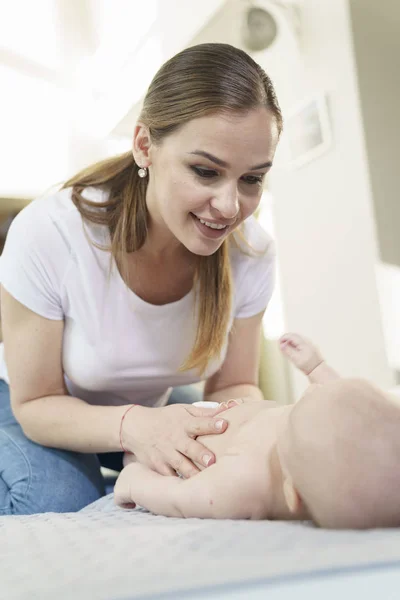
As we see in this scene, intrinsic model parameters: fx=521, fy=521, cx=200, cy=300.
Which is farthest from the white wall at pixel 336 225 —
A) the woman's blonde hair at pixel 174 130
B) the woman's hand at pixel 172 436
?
the woman's hand at pixel 172 436

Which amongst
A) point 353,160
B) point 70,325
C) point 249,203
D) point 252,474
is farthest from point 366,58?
point 252,474

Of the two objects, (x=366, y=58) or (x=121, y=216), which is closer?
(x=121, y=216)

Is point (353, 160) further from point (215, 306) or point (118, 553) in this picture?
point (118, 553)

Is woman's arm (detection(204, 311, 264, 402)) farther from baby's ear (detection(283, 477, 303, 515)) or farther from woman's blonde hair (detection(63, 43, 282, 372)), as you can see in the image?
baby's ear (detection(283, 477, 303, 515))

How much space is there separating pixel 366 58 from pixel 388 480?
194cm

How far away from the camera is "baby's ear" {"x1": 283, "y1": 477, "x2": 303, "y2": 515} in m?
0.58

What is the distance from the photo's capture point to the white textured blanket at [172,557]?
34cm

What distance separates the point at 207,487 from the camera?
68 centimetres

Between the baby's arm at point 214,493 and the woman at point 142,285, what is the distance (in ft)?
0.30

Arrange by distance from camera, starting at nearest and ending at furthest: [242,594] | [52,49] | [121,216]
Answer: [242,594] < [121,216] < [52,49]

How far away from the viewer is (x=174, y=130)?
99 centimetres

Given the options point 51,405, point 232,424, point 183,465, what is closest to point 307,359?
point 232,424

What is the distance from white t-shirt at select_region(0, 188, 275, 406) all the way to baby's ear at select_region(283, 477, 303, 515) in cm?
63

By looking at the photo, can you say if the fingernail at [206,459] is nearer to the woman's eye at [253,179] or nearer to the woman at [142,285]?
the woman at [142,285]
